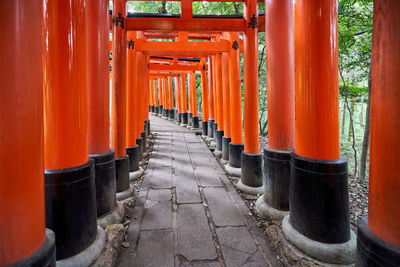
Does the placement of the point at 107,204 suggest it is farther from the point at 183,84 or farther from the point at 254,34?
the point at 183,84

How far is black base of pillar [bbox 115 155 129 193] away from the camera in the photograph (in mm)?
3809

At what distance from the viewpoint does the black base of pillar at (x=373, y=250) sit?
1.31 meters

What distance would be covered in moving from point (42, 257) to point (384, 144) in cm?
220

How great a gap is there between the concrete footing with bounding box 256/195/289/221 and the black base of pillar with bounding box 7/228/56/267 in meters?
2.55

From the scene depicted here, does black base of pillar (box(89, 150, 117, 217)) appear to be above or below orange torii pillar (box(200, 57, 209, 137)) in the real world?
below

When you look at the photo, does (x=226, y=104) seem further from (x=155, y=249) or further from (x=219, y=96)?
(x=155, y=249)

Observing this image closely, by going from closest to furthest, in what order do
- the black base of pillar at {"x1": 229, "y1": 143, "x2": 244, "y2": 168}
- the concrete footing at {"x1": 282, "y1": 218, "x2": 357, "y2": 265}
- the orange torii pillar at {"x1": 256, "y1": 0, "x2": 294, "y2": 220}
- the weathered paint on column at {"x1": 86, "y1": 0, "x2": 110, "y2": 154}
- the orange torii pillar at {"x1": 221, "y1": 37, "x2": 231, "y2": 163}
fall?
1. the concrete footing at {"x1": 282, "y1": 218, "x2": 357, "y2": 265}
2. the weathered paint on column at {"x1": 86, "y1": 0, "x2": 110, "y2": 154}
3. the orange torii pillar at {"x1": 256, "y1": 0, "x2": 294, "y2": 220}
4. the black base of pillar at {"x1": 229, "y1": 143, "x2": 244, "y2": 168}
5. the orange torii pillar at {"x1": 221, "y1": 37, "x2": 231, "y2": 163}

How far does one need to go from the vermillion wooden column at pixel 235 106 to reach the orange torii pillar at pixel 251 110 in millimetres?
835

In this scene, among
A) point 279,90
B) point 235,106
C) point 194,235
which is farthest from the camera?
point 235,106

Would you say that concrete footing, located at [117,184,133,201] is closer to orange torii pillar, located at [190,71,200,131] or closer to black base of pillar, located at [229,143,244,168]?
black base of pillar, located at [229,143,244,168]

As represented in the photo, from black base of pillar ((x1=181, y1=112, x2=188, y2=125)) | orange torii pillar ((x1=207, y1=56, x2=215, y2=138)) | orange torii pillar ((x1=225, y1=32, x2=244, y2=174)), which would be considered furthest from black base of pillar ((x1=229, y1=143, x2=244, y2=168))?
black base of pillar ((x1=181, y1=112, x2=188, y2=125))

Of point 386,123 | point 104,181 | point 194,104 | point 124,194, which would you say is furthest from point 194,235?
point 194,104

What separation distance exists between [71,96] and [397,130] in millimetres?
2461

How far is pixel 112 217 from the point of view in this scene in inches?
115
